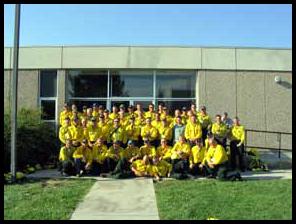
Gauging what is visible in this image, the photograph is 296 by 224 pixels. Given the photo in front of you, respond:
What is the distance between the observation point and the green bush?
1635 cm

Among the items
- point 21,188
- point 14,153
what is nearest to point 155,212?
point 21,188

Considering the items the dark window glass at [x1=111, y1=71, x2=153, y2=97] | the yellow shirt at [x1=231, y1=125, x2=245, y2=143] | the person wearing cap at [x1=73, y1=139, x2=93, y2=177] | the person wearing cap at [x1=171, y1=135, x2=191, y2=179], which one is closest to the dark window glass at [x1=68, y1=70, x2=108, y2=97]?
the dark window glass at [x1=111, y1=71, x2=153, y2=97]

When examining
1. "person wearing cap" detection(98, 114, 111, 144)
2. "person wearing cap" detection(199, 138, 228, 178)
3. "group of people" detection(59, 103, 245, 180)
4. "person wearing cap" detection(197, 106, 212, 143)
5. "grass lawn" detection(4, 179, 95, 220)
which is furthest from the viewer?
"person wearing cap" detection(197, 106, 212, 143)

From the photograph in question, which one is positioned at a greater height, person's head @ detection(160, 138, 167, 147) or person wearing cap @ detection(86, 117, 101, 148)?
person wearing cap @ detection(86, 117, 101, 148)

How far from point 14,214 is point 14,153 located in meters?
4.17

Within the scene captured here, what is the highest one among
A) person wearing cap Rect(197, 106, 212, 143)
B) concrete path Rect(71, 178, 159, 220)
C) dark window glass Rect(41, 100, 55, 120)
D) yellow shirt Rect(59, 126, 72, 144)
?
dark window glass Rect(41, 100, 55, 120)

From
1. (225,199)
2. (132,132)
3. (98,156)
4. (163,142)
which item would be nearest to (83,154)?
(98,156)

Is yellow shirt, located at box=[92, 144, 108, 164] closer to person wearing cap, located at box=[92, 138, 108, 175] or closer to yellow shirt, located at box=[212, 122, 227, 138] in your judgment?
person wearing cap, located at box=[92, 138, 108, 175]

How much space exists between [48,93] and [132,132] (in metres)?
6.76

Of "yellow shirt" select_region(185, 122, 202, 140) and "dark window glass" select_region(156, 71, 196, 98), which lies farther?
"dark window glass" select_region(156, 71, 196, 98)

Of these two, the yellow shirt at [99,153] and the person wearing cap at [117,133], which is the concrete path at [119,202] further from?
the person wearing cap at [117,133]

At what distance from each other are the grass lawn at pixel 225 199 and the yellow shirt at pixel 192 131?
2.10 meters

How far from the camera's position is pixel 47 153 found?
18328 mm

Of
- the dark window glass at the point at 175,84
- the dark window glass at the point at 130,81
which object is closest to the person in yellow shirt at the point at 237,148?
the dark window glass at the point at 175,84
